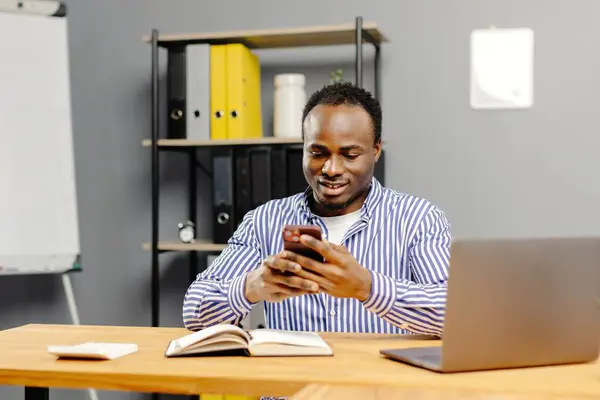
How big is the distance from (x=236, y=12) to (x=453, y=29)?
→ 0.88 metres

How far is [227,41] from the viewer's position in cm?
300

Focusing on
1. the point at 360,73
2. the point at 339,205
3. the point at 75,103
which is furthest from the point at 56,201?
the point at 339,205

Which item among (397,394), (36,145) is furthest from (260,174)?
(397,394)

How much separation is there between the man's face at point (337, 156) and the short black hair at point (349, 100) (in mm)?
32

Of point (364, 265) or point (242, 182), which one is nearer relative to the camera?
point (364, 265)

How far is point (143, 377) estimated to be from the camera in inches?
50.1

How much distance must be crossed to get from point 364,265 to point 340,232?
0.34ft

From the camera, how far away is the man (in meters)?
1.77

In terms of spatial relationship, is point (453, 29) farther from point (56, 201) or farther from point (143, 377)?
point (143, 377)

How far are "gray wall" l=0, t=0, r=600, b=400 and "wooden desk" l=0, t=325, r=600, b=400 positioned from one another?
169cm

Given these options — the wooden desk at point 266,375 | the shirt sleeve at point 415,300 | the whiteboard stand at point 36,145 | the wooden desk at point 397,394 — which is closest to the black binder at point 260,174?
the whiteboard stand at point 36,145

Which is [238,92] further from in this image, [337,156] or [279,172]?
[337,156]

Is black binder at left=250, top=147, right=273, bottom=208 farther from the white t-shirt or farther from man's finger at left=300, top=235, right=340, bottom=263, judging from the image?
man's finger at left=300, top=235, right=340, bottom=263

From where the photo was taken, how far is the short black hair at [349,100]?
6.49 feet
